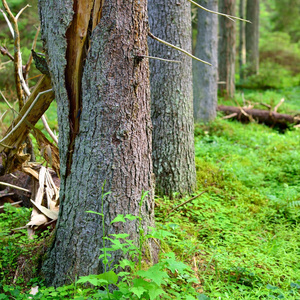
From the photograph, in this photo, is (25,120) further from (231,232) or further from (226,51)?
(226,51)

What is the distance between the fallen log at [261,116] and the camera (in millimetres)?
9117

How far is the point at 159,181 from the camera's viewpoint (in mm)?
4359

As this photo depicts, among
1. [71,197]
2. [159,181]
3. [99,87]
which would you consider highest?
[99,87]

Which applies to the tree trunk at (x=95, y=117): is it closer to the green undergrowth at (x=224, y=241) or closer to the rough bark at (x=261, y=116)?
the green undergrowth at (x=224, y=241)

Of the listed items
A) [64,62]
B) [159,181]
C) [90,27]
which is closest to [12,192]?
[159,181]

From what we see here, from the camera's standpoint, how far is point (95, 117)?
2432 millimetres

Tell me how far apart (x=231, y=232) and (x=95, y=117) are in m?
2.25

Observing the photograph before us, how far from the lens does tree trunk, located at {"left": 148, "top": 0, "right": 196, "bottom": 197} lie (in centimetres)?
433

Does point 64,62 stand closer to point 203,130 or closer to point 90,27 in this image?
point 90,27

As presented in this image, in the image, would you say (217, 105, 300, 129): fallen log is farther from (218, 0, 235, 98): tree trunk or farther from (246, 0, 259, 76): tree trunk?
(246, 0, 259, 76): tree trunk

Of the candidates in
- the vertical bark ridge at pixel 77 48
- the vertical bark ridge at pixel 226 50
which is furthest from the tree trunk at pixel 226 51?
the vertical bark ridge at pixel 77 48

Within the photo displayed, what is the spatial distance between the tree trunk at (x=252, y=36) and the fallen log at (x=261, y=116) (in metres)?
8.17

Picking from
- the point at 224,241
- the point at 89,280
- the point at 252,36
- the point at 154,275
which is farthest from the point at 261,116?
the point at 252,36

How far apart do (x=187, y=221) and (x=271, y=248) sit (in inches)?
40.2
